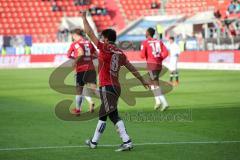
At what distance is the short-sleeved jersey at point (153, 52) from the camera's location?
18.8 metres

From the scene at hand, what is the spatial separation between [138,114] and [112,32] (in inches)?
254

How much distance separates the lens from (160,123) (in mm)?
15766

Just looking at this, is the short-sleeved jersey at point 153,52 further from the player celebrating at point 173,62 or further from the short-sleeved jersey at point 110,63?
the player celebrating at point 173,62

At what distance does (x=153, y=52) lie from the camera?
18.9 meters

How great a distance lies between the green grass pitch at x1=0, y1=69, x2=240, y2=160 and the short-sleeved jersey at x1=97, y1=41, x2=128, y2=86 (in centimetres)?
121

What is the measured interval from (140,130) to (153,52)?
487cm

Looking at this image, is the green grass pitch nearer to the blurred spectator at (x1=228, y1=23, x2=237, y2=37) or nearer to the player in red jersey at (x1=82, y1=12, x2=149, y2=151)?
the player in red jersey at (x1=82, y1=12, x2=149, y2=151)

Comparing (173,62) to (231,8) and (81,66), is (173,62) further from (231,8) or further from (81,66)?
(231,8)

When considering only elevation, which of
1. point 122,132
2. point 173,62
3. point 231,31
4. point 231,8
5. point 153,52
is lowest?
point 231,31

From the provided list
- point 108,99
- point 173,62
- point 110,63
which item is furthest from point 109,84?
point 173,62

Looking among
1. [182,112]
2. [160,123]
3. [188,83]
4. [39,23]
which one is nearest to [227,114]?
[182,112]

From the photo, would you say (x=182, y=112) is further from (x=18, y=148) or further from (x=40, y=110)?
(x=18, y=148)

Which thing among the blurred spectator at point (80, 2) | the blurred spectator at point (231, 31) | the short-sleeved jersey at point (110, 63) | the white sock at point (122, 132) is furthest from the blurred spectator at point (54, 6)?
the white sock at point (122, 132)

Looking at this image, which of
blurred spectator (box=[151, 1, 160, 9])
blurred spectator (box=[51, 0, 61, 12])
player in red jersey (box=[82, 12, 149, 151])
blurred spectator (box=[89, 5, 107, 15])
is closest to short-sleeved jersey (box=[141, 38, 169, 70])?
player in red jersey (box=[82, 12, 149, 151])
